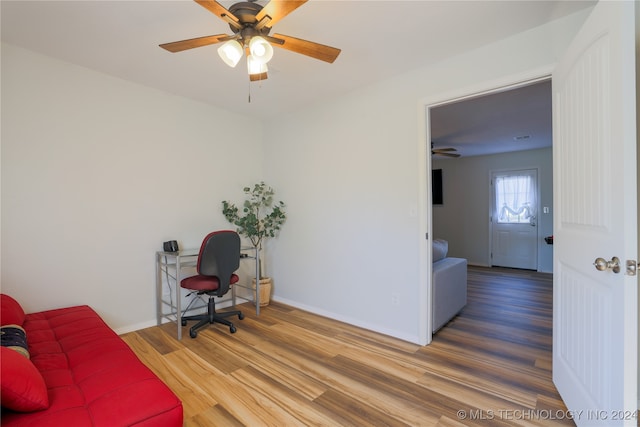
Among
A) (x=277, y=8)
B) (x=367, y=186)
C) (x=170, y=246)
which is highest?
(x=277, y=8)

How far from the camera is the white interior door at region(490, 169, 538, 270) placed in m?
5.79

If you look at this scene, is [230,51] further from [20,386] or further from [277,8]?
[20,386]

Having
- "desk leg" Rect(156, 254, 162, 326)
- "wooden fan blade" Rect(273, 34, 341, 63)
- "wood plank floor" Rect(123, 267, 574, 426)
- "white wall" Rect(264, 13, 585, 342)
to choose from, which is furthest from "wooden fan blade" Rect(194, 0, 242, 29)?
"desk leg" Rect(156, 254, 162, 326)

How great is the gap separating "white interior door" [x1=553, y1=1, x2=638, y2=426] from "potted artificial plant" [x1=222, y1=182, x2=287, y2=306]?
2831mm

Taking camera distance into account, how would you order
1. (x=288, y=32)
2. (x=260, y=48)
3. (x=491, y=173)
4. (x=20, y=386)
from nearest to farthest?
(x=20, y=386) → (x=260, y=48) → (x=288, y=32) → (x=491, y=173)

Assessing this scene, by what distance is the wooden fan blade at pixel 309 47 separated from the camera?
173 centimetres

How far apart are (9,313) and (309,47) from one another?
2.49 m

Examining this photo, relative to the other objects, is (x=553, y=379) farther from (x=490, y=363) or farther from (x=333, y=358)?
(x=333, y=358)

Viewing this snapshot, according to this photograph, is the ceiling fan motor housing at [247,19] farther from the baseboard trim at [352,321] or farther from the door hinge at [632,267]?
the baseboard trim at [352,321]

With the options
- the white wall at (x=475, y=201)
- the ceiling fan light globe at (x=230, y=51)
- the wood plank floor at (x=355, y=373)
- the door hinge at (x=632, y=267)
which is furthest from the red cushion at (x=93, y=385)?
the white wall at (x=475, y=201)

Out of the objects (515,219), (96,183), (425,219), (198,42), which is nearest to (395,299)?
(425,219)

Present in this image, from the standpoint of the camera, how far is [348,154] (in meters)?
3.09

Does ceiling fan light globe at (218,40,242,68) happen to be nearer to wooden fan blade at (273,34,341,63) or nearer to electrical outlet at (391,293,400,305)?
wooden fan blade at (273,34,341,63)

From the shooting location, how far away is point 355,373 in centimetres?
213
